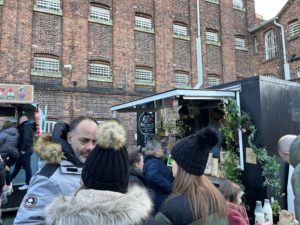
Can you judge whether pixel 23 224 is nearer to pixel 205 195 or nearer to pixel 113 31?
pixel 205 195

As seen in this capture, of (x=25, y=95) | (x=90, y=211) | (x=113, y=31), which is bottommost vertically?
(x=90, y=211)

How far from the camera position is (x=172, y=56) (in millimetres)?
17984

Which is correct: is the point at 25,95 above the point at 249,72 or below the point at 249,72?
below

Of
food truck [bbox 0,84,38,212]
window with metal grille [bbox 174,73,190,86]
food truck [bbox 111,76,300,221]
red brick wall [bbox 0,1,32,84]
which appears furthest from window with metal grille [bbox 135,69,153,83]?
food truck [bbox 111,76,300,221]

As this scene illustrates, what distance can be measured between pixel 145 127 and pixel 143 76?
7.91m

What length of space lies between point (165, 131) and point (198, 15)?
12.1 m

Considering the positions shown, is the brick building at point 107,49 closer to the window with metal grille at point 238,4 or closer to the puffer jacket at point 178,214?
the window with metal grille at point 238,4

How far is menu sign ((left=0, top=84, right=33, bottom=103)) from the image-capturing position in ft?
36.8

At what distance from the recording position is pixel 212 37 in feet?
65.9

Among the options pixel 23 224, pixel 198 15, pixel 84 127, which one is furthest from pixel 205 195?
pixel 198 15

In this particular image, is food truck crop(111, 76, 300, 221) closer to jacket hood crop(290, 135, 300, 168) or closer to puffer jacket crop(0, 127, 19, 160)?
jacket hood crop(290, 135, 300, 168)

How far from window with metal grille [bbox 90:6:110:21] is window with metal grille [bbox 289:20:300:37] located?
12.6 metres

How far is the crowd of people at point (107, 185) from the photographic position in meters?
1.59

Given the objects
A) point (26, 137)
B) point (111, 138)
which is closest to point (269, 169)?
point (111, 138)
